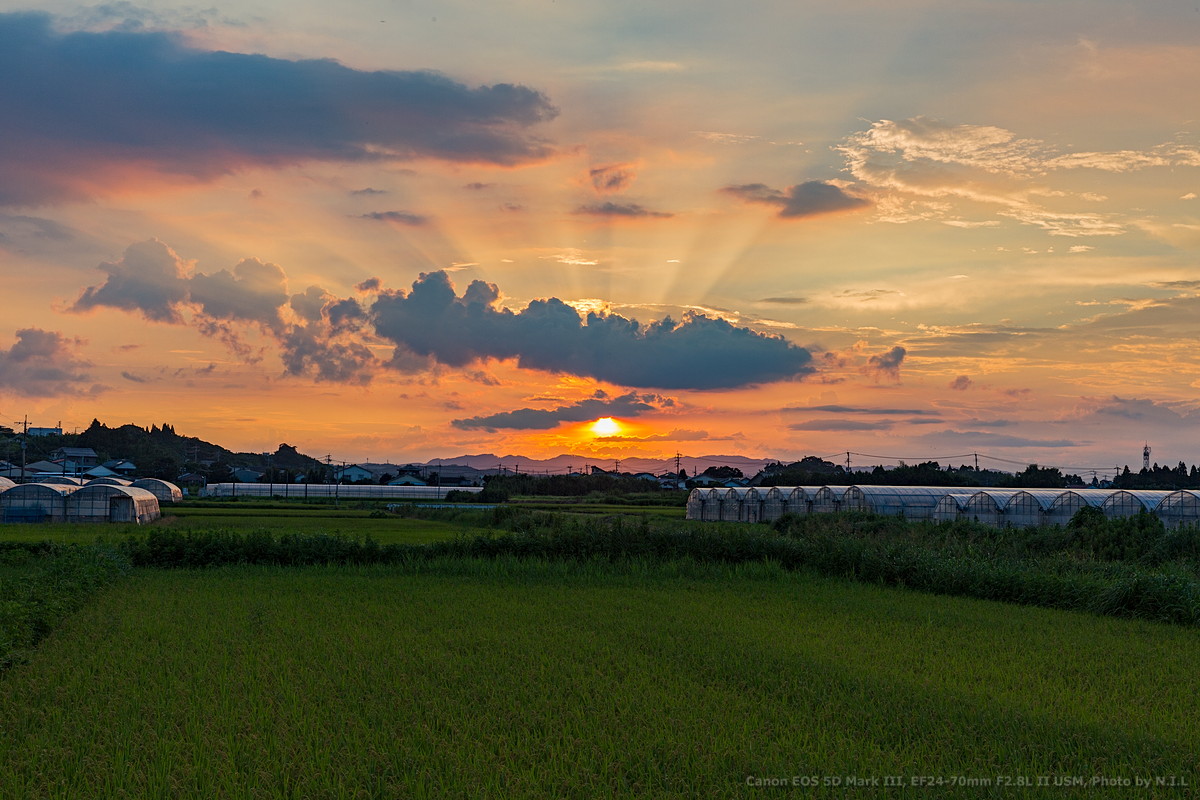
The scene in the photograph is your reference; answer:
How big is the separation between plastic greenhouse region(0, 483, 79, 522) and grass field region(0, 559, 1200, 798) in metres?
33.5

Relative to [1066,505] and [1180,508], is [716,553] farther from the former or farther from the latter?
[1066,505]

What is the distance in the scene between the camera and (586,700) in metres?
9.90

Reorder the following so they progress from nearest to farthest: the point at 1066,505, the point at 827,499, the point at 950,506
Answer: the point at 1066,505
the point at 950,506
the point at 827,499

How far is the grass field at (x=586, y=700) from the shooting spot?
25.1 ft

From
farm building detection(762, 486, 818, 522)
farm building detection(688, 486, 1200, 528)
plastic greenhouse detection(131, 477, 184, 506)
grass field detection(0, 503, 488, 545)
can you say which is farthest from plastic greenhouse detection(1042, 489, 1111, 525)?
plastic greenhouse detection(131, 477, 184, 506)

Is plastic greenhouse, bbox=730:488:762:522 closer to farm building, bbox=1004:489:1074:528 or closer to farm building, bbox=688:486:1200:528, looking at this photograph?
farm building, bbox=688:486:1200:528

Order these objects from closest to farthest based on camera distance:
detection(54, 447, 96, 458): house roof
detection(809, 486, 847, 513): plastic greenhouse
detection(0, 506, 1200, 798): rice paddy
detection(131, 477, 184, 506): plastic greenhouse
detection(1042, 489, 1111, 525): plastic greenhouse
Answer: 1. detection(0, 506, 1200, 798): rice paddy
2. detection(1042, 489, 1111, 525): plastic greenhouse
3. detection(809, 486, 847, 513): plastic greenhouse
4. detection(131, 477, 184, 506): plastic greenhouse
5. detection(54, 447, 96, 458): house roof

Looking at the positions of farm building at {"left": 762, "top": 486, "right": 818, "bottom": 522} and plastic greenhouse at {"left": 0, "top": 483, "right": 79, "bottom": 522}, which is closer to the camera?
plastic greenhouse at {"left": 0, "top": 483, "right": 79, "bottom": 522}

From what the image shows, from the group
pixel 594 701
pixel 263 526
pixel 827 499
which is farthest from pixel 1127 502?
pixel 263 526

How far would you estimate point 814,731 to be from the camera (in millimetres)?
8773

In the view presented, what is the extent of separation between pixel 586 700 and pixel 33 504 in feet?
146

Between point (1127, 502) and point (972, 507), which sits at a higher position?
point (1127, 502)

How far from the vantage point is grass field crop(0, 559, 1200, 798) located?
7.64 metres

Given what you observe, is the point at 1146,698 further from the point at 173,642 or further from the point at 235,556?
the point at 235,556
